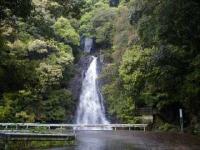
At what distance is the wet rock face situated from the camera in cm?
4134

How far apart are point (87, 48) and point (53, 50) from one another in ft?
40.5

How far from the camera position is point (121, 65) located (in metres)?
36.1

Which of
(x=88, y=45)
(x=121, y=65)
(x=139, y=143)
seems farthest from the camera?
(x=88, y=45)

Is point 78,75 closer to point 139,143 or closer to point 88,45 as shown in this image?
point 88,45

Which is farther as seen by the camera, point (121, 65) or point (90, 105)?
point (90, 105)

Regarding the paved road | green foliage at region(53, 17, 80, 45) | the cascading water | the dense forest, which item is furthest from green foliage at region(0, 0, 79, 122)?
the paved road

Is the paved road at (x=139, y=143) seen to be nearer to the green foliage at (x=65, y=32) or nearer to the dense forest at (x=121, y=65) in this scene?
the dense forest at (x=121, y=65)

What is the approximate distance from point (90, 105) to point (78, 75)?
469cm

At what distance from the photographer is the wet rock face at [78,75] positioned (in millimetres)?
41344

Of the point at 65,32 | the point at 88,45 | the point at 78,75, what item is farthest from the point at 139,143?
the point at 88,45

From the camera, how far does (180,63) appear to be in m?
28.9

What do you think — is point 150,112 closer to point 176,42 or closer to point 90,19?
point 176,42

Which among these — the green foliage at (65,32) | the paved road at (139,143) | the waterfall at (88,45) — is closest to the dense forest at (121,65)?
the green foliage at (65,32)

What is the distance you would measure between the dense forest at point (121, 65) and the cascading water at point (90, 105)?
2.57ft
